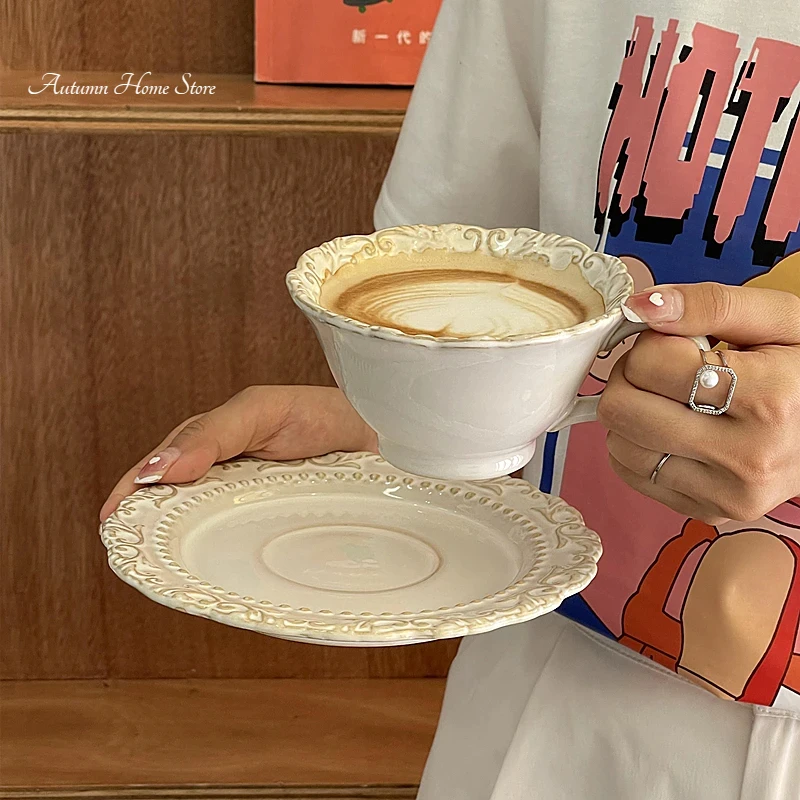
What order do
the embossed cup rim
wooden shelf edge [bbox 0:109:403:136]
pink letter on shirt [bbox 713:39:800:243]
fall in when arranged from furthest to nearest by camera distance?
wooden shelf edge [bbox 0:109:403:136] → pink letter on shirt [bbox 713:39:800:243] → the embossed cup rim

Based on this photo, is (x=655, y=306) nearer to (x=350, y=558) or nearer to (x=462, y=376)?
(x=462, y=376)

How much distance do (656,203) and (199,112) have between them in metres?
0.52

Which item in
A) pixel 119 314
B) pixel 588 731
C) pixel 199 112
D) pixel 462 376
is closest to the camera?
pixel 462 376

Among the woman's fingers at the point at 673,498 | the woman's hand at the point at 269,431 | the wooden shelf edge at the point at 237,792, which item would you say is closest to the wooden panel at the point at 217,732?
the wooden shelf edge at the point at 237,792

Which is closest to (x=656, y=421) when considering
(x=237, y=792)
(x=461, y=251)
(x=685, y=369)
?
(x=685, y=369)

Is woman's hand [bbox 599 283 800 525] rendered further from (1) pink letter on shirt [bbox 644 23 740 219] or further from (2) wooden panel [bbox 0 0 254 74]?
(2) wooden panel [bbox 0 0 254 74]

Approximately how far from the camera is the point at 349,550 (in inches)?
21.2

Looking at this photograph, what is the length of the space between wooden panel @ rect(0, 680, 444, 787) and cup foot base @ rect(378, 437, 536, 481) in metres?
0.68

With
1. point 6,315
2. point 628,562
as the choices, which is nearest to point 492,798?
point 628,562

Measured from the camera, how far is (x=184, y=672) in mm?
1174

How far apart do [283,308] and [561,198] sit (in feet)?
1.60

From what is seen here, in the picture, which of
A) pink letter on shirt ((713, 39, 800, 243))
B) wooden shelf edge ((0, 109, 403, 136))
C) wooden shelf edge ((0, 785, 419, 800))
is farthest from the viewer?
wooden shelf edge ((0, 785, 419, 800))

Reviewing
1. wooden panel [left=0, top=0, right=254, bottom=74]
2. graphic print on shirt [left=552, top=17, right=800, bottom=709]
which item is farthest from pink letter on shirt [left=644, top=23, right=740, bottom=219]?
wooden panel [left=0, top=0, right=254, bottom=74]

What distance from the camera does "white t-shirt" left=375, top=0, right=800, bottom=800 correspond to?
507 millimetres
